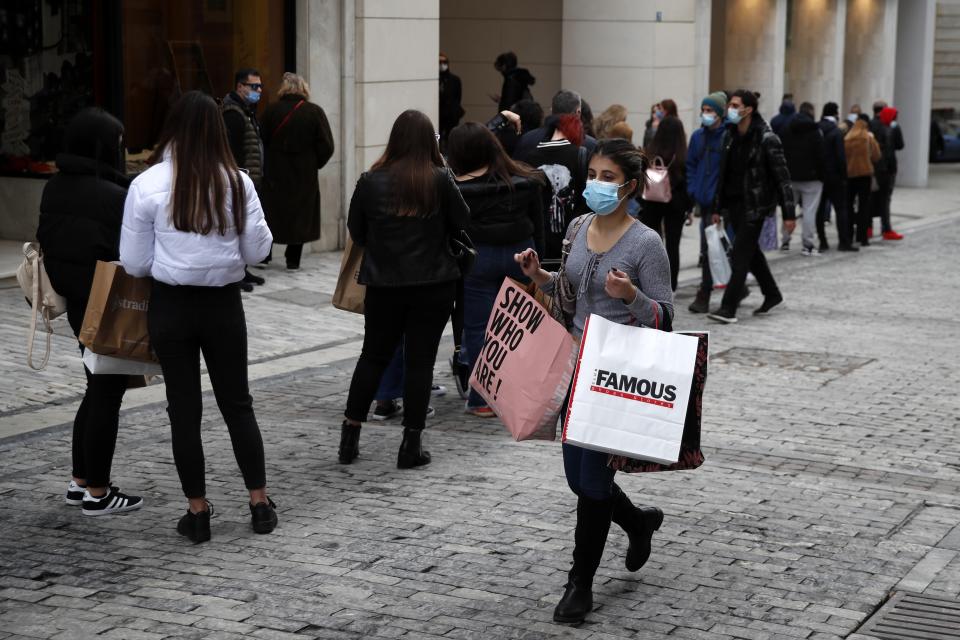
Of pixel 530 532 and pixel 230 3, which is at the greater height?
pixel 230 3

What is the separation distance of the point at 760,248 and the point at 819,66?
1535 centimetres

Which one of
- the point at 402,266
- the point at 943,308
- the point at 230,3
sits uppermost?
the point at 230,3

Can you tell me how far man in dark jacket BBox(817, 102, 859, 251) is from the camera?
1723 cm

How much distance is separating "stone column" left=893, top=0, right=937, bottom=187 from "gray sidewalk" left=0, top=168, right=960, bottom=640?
67.3ft

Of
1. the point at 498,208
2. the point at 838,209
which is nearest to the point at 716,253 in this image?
the point at 498,208

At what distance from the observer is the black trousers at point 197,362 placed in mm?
5949

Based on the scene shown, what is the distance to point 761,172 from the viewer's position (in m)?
11.8

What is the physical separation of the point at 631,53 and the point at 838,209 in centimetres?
473

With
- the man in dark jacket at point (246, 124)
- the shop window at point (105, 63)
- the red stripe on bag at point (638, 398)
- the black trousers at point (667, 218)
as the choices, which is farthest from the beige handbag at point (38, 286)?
the shop window at point (105, 63)

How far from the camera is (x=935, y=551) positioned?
6.12 m

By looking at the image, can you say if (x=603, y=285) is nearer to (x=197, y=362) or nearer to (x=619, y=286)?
(x=619, y=286)

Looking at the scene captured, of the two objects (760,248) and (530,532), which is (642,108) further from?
(530,532)

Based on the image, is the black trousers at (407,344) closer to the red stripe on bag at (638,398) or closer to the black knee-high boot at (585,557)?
the black knee-high boot at (585,557)

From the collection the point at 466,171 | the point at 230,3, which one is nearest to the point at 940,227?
the point at 230,3
